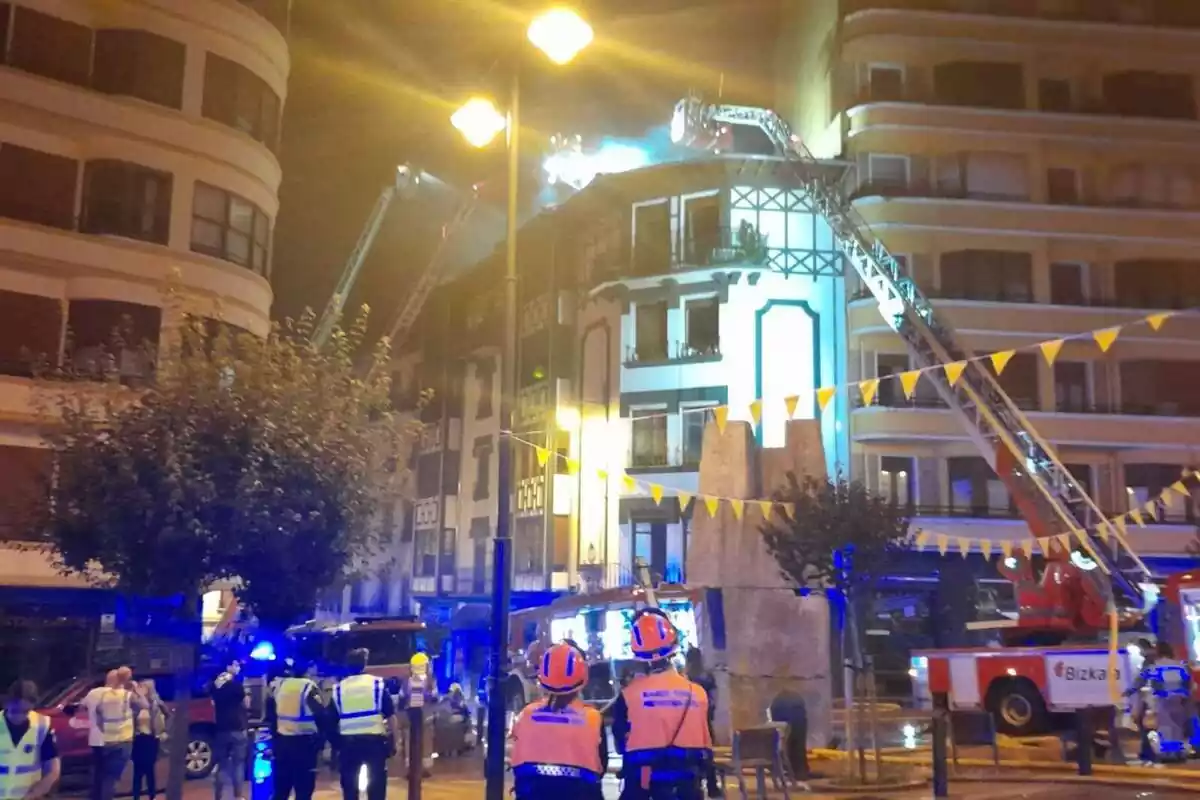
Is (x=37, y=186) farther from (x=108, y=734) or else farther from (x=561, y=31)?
(x=561, y=31)

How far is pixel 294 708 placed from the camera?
10320mm

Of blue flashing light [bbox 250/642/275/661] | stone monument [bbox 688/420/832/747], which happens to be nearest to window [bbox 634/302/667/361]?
stone monument [bbox 688/420/832/747]

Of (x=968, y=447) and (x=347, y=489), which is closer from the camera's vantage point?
(x=347, y=489)

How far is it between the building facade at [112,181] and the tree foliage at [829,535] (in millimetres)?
12574

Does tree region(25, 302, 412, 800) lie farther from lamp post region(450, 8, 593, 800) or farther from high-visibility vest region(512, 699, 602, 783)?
high-visibility vest region(512, 699, 602, 783)

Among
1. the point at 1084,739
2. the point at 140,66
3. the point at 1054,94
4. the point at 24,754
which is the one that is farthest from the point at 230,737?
the point at 1054,94

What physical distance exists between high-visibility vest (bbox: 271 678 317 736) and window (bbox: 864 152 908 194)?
2671 cm

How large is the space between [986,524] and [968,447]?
222cm

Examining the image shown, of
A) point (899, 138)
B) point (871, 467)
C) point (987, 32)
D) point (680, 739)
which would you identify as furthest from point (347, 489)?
point (987, 32)

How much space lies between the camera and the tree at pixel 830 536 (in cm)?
1780

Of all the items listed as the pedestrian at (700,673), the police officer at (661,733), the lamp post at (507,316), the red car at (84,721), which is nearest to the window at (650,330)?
the pedestrian at (700,673)

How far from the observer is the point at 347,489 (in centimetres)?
1348

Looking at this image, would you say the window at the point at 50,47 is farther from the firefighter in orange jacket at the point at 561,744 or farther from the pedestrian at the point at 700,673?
the firefighter in orange jacket at the point at 561,744

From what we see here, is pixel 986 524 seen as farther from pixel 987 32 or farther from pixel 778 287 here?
pixel 987 32
